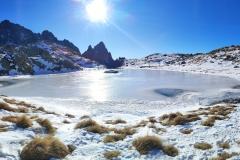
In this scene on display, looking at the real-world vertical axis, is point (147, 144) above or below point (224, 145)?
below

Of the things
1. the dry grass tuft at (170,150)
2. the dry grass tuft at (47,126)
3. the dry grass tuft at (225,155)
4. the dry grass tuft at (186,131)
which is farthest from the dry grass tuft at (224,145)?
the dry grass tuft at (47,126)

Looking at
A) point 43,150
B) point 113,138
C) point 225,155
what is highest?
point 43,150

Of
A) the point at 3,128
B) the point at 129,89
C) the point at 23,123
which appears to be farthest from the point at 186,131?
the point at 129,89

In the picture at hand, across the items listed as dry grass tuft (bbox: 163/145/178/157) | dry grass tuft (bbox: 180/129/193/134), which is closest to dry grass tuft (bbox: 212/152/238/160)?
dry grass tuft (bbox: 163/145/178/157)

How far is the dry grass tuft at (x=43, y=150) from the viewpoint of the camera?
7045 mm

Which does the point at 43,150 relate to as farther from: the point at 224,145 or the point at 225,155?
the point at 224,145

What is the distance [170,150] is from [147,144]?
94 cm

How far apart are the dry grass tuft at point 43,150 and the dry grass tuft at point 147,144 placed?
112 inches

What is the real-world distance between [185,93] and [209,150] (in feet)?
77.3

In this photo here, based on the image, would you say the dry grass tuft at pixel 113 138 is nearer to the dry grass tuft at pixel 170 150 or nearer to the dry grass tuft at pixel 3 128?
the dry grass tuft at pixel 170 150

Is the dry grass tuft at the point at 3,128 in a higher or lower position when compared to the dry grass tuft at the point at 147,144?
higher

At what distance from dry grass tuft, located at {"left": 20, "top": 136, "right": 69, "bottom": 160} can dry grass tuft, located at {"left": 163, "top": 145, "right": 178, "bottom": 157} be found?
384cm

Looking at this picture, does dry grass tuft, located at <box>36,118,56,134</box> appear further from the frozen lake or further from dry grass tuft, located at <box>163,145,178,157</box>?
the frozen lake

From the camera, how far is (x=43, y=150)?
7340 millimetres
